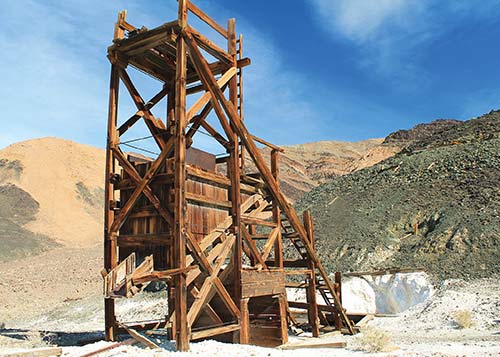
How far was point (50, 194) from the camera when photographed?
63.2 meters

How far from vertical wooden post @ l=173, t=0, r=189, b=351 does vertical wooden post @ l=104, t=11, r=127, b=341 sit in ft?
6.43

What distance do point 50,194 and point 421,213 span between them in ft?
174

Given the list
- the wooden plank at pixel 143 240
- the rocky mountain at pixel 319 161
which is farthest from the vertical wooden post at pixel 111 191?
the rocky mountain at pixel 319 161

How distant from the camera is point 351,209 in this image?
30312 millimetres

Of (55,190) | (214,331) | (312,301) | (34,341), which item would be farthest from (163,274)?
(55,190)

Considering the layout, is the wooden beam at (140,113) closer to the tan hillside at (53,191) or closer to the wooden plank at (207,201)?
the wooden plank at (207,201)

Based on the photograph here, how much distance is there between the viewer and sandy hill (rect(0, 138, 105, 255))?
52.3 metres

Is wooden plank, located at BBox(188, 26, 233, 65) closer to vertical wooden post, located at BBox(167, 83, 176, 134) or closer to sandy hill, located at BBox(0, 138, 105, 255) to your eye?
vertical wooden post, located at BBox(167, 83, 176, 134)

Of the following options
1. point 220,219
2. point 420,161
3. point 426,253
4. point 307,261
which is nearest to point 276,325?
point 307,261

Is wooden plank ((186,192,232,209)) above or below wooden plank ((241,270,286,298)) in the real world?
above

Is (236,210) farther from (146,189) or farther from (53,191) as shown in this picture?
(53,191)

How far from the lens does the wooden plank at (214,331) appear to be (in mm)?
9617

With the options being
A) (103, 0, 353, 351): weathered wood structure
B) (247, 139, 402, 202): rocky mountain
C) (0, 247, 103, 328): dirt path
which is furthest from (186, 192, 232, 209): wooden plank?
(247, 139, 402, 202): rocky mountain

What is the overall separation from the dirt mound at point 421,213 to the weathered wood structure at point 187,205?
1193 centimetres
